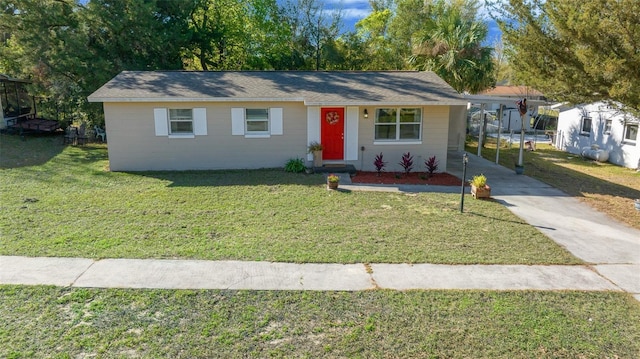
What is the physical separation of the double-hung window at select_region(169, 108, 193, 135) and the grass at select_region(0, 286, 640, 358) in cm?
913

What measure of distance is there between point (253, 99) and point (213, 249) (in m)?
7.51

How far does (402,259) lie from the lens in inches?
268

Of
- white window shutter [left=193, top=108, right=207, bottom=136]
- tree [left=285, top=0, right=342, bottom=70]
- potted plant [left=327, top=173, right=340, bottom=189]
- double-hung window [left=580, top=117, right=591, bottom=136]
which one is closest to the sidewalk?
potted plant [left=327, top=173, right=340, bottom=189]

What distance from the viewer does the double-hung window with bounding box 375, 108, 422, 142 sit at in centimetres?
1414

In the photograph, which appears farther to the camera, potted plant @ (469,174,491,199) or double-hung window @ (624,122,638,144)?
double-hung window @ (624,122,638,144)

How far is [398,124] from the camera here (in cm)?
1421

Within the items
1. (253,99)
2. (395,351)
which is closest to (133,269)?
(395,351)

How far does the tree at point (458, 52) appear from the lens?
64.0 ft

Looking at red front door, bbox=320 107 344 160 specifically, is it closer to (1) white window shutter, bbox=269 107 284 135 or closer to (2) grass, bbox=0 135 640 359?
(1) white window shutter, bbox=269 107 284 135

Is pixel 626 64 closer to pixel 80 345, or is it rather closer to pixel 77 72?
pixel 80 345

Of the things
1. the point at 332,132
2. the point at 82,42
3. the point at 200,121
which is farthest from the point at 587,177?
the point at 82,42

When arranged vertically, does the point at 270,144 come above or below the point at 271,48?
below

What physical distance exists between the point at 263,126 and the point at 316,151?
2053 millimetres

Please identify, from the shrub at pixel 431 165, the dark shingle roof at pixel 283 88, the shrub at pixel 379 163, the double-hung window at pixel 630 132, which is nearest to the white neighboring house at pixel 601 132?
the double-hung window at pixel 630 132
